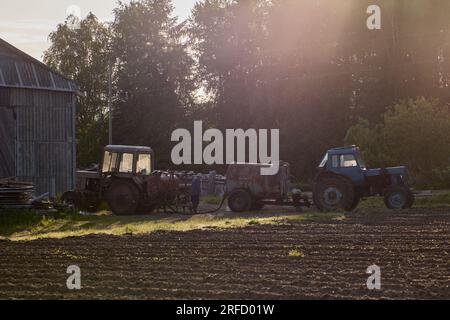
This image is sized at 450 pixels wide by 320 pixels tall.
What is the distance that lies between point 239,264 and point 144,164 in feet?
48.1

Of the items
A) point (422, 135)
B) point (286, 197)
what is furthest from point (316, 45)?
point (286, 197)

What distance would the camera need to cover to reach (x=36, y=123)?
29.3m

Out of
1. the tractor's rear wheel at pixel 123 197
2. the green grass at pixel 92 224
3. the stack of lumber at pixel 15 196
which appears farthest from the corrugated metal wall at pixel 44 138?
the stack of lumber at pixel 15 196

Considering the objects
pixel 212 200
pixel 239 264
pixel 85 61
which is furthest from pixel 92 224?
pixel 85 61

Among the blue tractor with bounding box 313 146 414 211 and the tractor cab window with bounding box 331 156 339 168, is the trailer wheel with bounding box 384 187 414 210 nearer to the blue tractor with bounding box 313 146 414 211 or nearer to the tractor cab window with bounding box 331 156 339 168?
the blue tractor with bounding box 313 146 414 211

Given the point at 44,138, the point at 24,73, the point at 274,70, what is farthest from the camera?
the point at 274,70

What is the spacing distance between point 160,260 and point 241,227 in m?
7.12

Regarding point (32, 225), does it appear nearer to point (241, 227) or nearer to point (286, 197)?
point (241, 227)

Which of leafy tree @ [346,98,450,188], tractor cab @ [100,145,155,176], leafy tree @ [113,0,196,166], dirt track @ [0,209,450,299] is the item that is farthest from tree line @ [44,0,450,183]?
dirt track @ [0,209,450,299]

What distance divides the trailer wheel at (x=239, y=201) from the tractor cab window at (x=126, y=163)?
4.17m

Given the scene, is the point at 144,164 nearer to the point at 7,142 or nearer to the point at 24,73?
the point at 7,142

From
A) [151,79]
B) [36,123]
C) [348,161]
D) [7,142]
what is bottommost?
[348,161]

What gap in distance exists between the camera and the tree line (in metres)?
48.9

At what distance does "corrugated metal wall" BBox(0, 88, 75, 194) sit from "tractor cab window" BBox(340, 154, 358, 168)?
10454 millimetres
